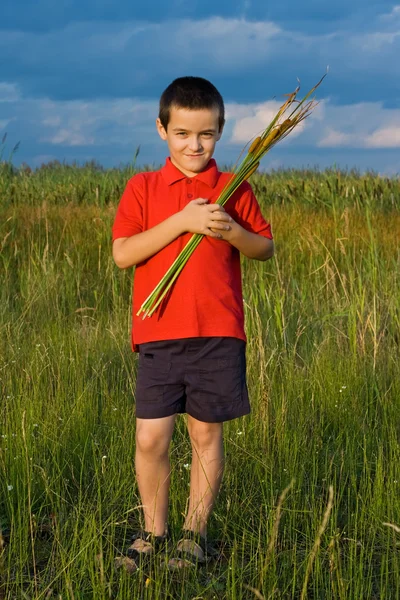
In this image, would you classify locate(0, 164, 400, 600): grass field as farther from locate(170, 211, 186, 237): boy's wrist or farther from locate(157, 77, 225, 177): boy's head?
locate(157, 77, 225, 177): boy's head

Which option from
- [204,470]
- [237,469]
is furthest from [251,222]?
[237,469]

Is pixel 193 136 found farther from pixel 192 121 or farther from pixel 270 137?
pixel 270 137

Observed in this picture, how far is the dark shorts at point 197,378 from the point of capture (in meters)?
2.34

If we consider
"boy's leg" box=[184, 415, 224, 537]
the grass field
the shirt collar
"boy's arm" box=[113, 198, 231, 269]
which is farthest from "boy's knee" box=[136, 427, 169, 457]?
the shirt collar

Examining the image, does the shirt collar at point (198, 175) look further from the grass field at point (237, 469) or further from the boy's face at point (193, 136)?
the grass field at point (237, 469)

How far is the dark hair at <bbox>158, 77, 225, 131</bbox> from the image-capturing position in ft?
7.60

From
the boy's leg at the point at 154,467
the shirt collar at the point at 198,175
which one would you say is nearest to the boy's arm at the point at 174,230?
the shirt collar at the point at 198,175

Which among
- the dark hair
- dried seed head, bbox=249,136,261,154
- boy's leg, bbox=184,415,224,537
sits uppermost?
the dark hair

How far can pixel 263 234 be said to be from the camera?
8.07 ft

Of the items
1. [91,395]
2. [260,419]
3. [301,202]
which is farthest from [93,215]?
[260,419]

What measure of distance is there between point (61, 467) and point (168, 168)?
130 cm

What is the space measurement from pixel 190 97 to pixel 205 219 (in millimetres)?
405

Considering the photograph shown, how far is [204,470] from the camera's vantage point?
2.45m

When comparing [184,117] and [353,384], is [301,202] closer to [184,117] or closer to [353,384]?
[353,384]
